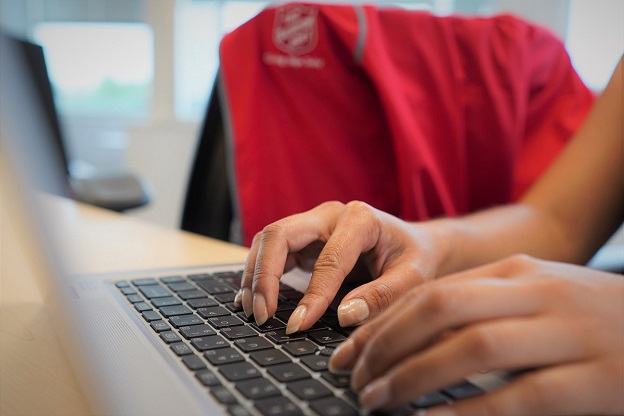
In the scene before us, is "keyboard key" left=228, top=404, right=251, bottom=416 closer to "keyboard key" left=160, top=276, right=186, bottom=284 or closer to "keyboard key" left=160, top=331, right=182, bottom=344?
"keyboard key" left=160, top=331, right=182, bottom=344

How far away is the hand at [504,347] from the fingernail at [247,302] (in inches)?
7.2

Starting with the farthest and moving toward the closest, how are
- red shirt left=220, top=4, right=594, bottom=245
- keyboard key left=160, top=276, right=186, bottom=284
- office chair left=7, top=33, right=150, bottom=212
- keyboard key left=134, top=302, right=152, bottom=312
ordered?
office chair left=7, top=33, right=150, bottom=212
red shirt left=220, top=4, right=594, bottom=245
keyboard key left=160, top=276, right=186, bottom=284
keyboard key left=134, top=302, right=152, bottom=312

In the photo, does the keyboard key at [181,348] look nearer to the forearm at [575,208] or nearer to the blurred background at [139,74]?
the forearm at [575,208]

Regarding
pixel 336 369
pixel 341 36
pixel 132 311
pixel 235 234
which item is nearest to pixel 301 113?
pixel 341 36

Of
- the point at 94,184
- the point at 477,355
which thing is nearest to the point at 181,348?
the point at 477,355

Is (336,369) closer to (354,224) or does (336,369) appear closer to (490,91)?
(354,224)

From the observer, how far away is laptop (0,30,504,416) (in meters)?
0.34

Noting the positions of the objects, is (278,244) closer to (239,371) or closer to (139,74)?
(239,371)

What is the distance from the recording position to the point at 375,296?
494 millimetres

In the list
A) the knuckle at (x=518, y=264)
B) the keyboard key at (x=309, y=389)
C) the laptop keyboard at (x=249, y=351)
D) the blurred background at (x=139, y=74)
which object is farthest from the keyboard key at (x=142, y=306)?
the blurred background at (x=139, y=74)

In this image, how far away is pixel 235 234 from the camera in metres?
1.14

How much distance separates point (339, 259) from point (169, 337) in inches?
6.4

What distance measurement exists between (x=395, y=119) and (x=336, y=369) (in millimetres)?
696

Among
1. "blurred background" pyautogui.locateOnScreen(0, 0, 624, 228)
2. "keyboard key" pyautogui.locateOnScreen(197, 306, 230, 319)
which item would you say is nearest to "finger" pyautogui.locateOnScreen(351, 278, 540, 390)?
"keyboard key" pyautogui.locateOnScreen(197, 306, 230, 319)
